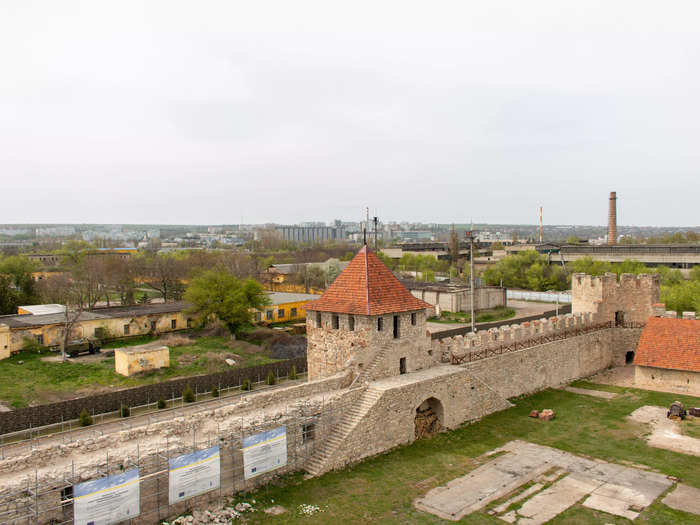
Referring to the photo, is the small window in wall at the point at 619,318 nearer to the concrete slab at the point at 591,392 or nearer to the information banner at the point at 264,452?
the concrete slab at the point at 591,392

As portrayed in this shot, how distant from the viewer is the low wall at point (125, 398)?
20625 mm

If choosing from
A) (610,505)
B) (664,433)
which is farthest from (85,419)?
(664,433)

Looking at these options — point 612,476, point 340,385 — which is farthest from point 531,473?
point 340,385

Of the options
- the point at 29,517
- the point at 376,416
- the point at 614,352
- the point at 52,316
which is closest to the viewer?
the point at 29,517

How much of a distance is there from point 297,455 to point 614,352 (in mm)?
21490

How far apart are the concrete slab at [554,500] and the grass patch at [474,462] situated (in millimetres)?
313

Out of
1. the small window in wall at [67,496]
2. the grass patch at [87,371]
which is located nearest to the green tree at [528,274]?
the grass patch at [87,371]

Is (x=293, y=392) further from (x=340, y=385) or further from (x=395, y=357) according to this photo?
(x=395, y=357)

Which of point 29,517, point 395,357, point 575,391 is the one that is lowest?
point 575,391

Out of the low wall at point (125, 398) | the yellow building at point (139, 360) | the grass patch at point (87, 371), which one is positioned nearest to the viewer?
the low wall at point (125, 398)

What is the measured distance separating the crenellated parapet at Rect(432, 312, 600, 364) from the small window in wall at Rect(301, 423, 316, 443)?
6.52 metres

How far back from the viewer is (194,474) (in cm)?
1320

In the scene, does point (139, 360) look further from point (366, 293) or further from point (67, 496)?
point (67, 496)

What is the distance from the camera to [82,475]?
39.0 ft
